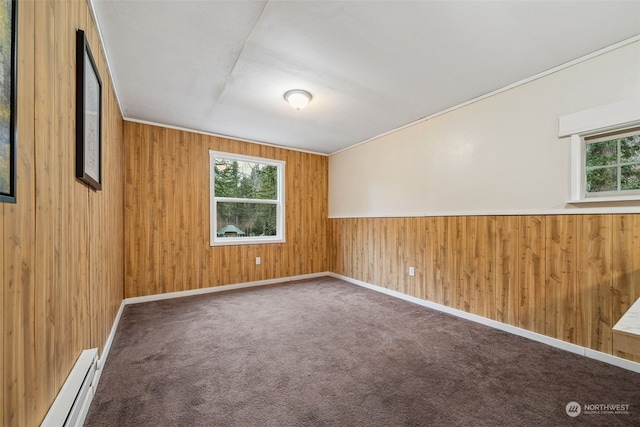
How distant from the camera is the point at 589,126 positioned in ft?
6.93

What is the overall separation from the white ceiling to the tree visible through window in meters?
0.72

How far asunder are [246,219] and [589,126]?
4.19 metres

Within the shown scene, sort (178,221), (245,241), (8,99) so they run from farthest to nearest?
(245,241)
(178,221)
(8,99)

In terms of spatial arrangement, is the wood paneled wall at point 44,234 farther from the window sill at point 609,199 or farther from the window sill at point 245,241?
the window sill at point 609,199

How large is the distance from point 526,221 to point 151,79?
3.78 metres

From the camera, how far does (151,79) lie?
2.53 m

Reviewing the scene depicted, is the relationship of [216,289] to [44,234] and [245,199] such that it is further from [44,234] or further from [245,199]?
[44,234]

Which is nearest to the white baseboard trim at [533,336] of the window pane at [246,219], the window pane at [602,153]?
the window pane at [602,153]

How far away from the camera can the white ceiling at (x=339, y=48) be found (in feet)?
5.59

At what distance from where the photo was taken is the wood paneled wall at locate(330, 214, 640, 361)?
2.03 metres

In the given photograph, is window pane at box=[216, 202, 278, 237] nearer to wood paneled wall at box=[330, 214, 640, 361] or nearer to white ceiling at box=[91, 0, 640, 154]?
white ceiling at box=[91, 0, 640, 154]

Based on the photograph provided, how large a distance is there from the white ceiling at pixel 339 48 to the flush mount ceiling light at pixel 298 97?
7 cm

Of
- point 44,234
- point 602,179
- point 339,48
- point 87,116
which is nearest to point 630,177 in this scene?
point 602,179

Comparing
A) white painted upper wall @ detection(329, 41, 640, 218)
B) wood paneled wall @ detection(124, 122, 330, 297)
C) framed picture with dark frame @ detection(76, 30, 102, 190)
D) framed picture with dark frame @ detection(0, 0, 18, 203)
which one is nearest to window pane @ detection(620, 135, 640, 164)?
white painted upper wall @ detection(329, 41, 640, 218)
